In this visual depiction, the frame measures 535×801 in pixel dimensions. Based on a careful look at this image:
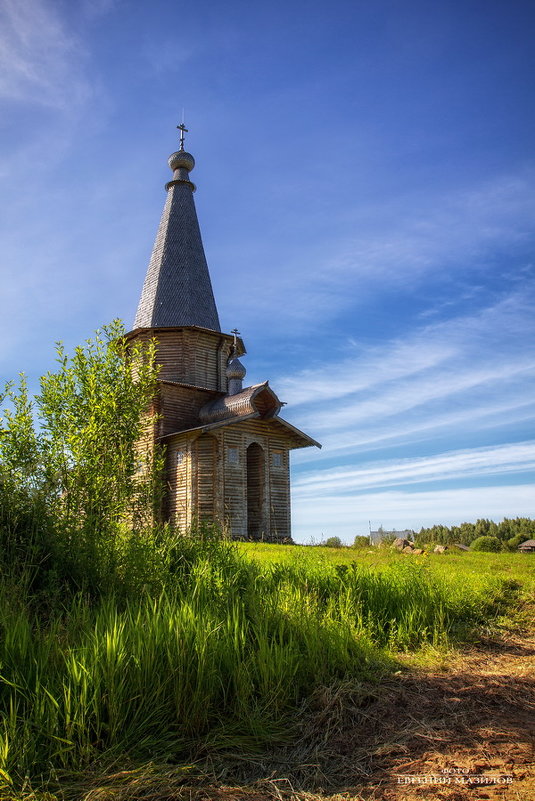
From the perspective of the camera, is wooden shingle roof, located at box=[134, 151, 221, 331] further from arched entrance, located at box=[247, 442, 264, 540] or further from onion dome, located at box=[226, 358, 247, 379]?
arched entrance, located at box=[247, 442, 264, 540]

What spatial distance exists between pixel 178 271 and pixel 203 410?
6.97 m

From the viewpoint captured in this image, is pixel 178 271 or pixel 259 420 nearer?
pixel 259 420

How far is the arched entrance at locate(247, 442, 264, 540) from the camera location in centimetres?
2272

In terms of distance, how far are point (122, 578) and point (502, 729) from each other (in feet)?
12.5

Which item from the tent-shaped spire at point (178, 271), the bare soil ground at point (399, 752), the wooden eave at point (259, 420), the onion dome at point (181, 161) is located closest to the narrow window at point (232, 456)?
the wooden eave at point (259, 420)

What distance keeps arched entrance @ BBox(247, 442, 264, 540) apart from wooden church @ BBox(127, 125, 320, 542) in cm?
4

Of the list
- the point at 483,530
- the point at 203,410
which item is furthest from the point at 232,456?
the point at 483,530

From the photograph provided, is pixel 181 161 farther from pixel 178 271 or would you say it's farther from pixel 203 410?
pixel 203 410

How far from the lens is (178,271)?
26.2 metres

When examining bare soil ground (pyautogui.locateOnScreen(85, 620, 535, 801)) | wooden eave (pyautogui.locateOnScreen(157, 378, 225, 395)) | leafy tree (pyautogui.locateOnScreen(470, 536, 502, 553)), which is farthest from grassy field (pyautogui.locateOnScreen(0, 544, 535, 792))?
wooden eave (pyautogui.locateOnScreen(157, 378, 225, 395))

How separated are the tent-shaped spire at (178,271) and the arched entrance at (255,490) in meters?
6.09

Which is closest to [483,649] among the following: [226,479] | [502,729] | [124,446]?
[502,729]

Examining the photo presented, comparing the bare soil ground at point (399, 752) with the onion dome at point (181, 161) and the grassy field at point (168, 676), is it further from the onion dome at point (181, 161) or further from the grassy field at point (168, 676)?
the onion dome at point (181, 161)

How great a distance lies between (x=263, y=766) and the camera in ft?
10.6
